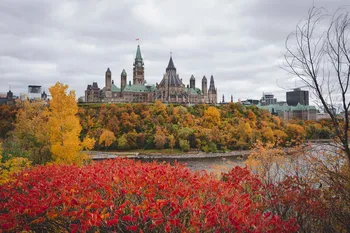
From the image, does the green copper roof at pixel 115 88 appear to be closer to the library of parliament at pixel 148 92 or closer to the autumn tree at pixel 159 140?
the library of parliament at pixel 148 92

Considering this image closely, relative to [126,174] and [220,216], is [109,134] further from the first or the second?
[220,216]

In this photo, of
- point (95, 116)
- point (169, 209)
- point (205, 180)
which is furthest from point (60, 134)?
point (95, 116)

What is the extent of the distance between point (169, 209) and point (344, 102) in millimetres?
4439

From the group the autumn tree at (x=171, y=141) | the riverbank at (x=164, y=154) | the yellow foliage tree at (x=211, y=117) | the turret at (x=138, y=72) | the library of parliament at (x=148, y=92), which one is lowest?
the riverbank at (x=164, y=154)

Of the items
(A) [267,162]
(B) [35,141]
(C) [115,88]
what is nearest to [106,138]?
(B) [35,141]

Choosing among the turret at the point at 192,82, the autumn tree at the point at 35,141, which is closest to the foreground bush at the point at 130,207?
the autumn tree at the point at 35,141

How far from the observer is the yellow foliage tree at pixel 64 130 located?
17000 millimetres

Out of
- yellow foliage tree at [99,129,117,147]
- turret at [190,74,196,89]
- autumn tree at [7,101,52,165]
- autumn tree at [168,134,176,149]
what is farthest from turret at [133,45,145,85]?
autumn tree at [7,101,52,165]

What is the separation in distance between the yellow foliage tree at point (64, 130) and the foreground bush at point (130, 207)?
322 inches

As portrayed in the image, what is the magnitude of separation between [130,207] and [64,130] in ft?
45.1

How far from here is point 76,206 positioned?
6.04 m

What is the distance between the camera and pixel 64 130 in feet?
58.4

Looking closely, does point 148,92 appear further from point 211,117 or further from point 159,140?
point 159,140

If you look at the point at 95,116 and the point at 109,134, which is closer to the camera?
the point at 109,134
